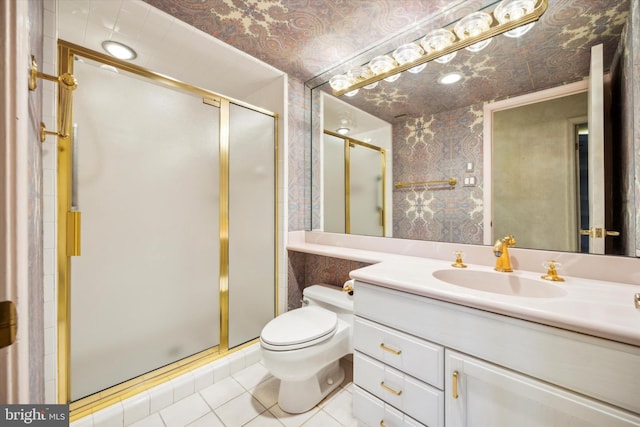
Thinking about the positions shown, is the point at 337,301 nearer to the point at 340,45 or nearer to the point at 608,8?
the point at 340,45

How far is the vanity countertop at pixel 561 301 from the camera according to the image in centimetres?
58

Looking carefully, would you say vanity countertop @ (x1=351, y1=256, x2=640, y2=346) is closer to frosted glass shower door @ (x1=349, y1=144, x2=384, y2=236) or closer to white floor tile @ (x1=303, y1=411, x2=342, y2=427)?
frosted glass shower door @ (x1=349, y1=144, x2=384, y2=236)

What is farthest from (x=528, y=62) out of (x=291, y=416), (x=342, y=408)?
(x=291, y=416)

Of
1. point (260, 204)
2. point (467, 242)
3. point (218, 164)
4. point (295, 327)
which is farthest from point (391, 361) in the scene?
point (218, 164)

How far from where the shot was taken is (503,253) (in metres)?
1.07

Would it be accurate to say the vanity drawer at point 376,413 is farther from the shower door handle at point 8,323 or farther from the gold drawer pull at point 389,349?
the shower door handle at point 8,323

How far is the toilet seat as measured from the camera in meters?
1.17

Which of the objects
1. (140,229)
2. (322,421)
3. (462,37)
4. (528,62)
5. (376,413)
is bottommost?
(322,421)

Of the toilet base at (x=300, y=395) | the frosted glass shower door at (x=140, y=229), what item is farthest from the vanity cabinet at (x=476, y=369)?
the frosted glass shower door at (x=140, y=229)

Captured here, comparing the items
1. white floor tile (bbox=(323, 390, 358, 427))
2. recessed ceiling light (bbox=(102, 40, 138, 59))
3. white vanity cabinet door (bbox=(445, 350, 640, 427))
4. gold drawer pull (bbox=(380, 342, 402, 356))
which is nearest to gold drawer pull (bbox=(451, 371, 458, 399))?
white vanity cabinet door (bbox=(445, 350, 640, 427))

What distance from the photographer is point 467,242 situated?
127 centimetres

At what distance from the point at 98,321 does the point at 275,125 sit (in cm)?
155

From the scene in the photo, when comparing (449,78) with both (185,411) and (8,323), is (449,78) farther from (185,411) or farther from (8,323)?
(185,411)

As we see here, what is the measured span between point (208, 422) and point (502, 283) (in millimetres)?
1484
